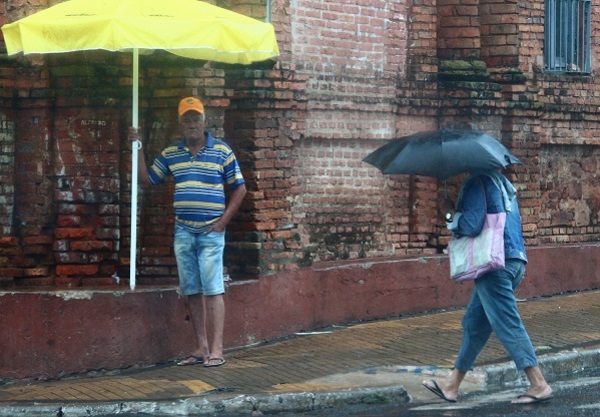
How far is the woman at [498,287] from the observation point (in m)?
9.12

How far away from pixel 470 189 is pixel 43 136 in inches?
143

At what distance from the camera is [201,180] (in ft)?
33.5

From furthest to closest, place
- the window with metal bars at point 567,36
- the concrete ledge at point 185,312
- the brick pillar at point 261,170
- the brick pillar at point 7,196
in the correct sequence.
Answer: the window with metal bars at point 567,36 < the brick pillar at point 261,170 < the brick pillar at point 7,196 < the concrete ledge at point 185,312

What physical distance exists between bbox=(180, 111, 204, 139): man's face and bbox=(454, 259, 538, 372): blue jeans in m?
2.43

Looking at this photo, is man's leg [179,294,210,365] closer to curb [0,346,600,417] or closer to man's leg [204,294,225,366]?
man's leg [204,294,225,366]

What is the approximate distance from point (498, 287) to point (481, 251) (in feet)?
0.93

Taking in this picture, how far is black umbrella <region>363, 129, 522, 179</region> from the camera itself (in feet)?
29.7

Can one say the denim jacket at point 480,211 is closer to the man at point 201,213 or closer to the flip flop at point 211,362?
the man at point 201,213

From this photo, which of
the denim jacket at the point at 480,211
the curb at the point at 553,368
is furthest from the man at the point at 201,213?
the curb at the point at 553,368

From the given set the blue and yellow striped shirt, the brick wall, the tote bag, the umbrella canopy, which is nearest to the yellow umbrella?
the umbrella canopy

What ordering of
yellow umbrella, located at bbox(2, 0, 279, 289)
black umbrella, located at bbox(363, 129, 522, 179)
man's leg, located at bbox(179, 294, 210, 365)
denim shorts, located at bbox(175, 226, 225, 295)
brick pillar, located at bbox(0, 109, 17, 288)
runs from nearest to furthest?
black umbrella, located at bbox(363, 129, 522, 179) → yellow umbrella, located at bbox(2, 0, 279, 289) → denim shorts, located at bbox(175, 226, 225, 295) → man's leg, located at bbox(179, 294, 210, 365) → brick pillar, located at bbox(0, 109, 17, 288)

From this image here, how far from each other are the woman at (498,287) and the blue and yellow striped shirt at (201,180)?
193 centimetres

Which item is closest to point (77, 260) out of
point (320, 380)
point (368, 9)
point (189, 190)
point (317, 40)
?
point (189, 190)

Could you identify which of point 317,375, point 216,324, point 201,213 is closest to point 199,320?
point 216,324
